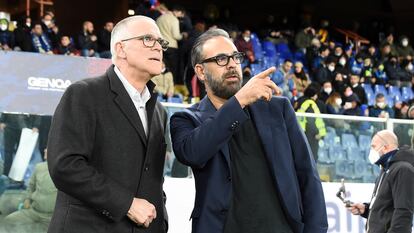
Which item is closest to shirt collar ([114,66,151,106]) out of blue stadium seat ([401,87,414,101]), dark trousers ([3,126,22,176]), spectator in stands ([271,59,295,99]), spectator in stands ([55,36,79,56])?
dark trousers ([3,126,22,176])

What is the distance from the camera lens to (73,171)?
291 centimetres

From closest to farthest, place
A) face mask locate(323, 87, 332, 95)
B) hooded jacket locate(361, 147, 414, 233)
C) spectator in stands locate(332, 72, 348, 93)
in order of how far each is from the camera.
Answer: hooded jacket locate(361, 147, 414, 233) → face mask locate(323, 87, 332, 95) → spectator in stands locate(332, 72, 348, 93)

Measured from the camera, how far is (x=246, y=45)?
56.4 ft

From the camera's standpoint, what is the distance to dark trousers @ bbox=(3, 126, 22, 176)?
7.65 metres

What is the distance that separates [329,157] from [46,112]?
360 cm

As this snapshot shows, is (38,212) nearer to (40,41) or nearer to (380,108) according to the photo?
(40,41)

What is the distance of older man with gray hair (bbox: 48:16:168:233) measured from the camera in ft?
9.64

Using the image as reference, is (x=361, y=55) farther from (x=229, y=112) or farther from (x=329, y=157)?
(x=229, y=112)

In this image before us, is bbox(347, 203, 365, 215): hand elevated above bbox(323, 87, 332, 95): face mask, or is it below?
above

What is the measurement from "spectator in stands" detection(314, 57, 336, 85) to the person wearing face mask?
10814mm

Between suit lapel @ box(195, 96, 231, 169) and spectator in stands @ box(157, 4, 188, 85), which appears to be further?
spectator in stands @ box(157, 4, 188, 85)

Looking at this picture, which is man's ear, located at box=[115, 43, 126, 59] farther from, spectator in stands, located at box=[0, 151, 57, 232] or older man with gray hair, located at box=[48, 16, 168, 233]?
spectator in stands, located at box=[0, 151, 57, 232]

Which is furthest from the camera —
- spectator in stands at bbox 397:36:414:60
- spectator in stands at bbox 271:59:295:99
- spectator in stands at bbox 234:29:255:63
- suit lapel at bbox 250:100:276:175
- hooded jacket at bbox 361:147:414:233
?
spectator in stands at bbox 397:36:414:60

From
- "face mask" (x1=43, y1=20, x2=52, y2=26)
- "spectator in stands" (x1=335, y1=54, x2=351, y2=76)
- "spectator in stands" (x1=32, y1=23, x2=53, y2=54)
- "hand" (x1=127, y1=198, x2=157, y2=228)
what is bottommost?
"spectator in stands" (x1=335, y1=54, x2=351, y2=76)
